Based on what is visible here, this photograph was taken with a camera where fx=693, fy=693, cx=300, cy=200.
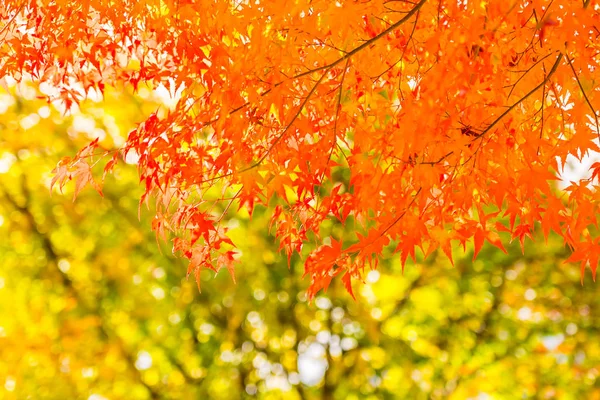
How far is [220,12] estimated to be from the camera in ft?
8.03

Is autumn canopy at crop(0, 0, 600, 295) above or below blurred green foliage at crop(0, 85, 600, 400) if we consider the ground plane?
above

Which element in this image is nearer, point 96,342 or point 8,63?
point 8,63

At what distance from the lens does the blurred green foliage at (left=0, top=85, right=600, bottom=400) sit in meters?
5.05

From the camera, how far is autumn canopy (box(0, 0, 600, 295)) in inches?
84.8

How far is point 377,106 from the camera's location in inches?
119

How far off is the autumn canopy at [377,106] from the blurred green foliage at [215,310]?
1.99m

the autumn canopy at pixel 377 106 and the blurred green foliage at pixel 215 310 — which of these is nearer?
the autumn canopy at pixel 377 106

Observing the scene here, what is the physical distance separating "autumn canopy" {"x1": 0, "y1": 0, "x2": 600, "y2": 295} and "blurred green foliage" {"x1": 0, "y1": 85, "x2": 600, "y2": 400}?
199cm

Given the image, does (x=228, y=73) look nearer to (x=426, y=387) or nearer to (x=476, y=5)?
(x=476, y=5)

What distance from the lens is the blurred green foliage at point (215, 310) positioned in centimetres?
505

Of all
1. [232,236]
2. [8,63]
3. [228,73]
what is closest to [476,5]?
[228,73]

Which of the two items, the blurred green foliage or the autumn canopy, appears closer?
the autumn canopy

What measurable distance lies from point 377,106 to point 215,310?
2.70 m

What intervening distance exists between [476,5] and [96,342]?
13.1ft
